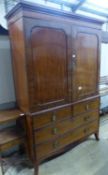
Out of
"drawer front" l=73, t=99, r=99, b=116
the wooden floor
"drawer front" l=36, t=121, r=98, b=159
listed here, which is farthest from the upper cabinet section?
the wooden floor

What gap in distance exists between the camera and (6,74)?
82.3 inches

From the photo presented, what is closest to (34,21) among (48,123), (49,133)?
(48,123)

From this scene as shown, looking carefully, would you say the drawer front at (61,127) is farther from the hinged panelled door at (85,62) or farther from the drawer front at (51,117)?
the hinged panelled door at (85,62)

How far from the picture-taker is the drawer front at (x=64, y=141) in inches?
74.8

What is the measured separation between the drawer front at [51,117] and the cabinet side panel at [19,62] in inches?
7.6

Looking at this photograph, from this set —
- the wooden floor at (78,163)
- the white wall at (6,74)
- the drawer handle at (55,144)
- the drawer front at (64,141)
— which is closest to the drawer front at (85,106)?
the drawer front at (64,141)

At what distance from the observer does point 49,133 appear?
6.33 feet

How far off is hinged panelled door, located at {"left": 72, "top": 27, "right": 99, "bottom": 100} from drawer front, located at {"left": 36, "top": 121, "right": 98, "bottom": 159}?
53 cm

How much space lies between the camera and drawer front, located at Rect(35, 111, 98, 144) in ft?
6.09

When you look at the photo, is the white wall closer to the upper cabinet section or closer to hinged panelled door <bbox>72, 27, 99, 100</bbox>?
the upper cabinet section

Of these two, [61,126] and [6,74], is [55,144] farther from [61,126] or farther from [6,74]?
[6,74]

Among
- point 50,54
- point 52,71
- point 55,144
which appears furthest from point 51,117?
point 50,54

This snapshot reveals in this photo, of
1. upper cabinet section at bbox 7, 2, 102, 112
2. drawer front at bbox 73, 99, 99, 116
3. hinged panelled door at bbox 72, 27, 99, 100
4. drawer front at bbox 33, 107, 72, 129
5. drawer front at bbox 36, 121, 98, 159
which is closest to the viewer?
upper cabinet section at bbox 7, 2, 102, 112

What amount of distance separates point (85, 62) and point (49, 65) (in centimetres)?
61
